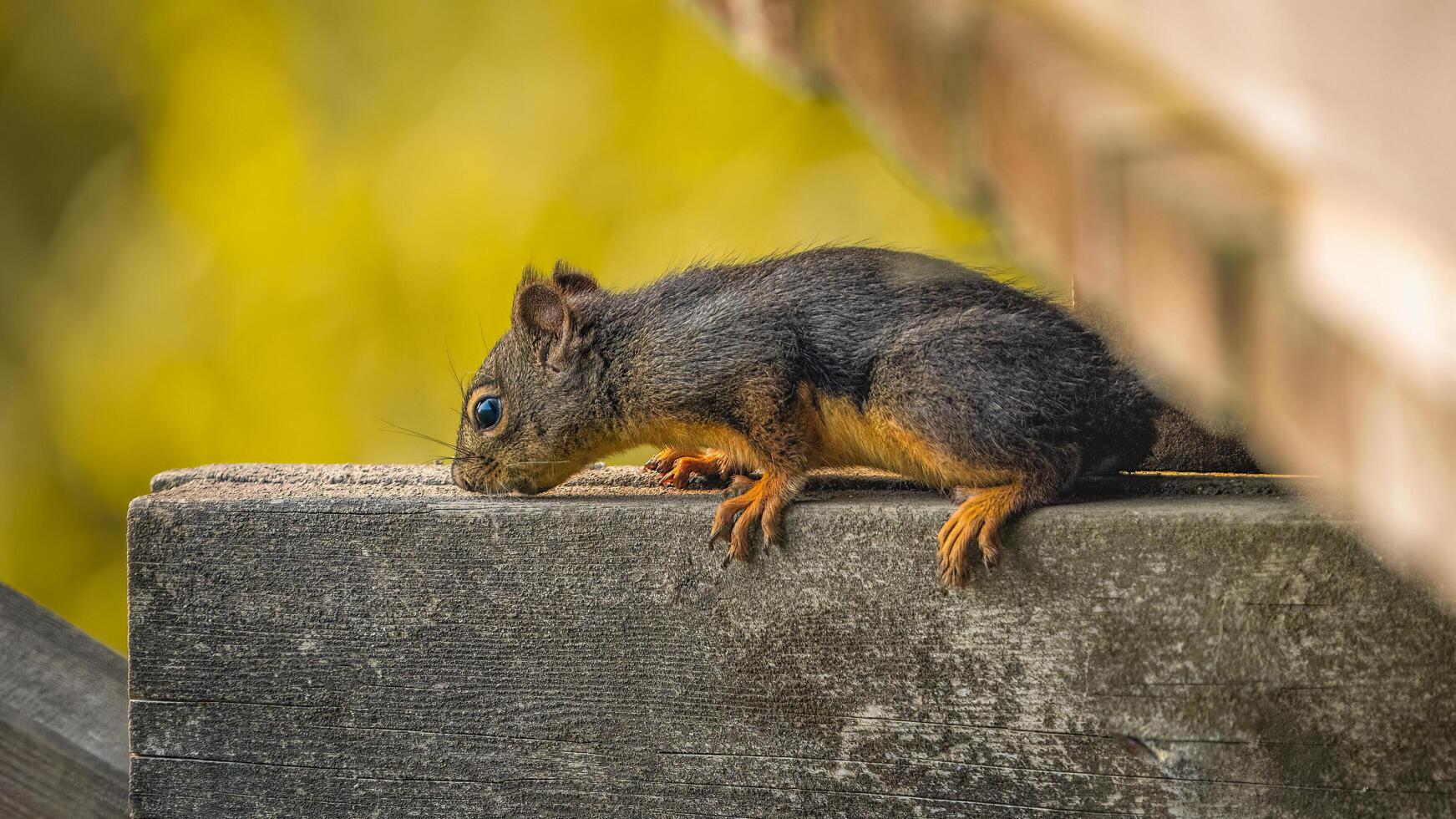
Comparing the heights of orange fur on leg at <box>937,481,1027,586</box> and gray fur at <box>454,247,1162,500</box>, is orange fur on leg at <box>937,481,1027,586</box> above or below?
below

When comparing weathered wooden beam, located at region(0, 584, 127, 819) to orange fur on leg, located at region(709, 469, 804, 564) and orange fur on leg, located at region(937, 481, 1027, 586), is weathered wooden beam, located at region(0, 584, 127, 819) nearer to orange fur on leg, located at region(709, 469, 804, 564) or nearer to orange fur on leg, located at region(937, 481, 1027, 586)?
orange fur on leg, located at region(709, 469, 804, 564)

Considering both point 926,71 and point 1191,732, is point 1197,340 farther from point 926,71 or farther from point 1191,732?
point 1191,732

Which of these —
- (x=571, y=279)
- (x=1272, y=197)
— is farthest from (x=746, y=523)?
(x=1272, y=197)

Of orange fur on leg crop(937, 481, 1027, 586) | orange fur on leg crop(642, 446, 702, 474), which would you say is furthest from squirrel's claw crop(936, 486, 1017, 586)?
orange fur on leg crop(642, 446, 702, 474)

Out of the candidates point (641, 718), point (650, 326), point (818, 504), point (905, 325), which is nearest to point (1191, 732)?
point (818, 504)

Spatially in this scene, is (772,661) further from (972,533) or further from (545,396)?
(545,396)

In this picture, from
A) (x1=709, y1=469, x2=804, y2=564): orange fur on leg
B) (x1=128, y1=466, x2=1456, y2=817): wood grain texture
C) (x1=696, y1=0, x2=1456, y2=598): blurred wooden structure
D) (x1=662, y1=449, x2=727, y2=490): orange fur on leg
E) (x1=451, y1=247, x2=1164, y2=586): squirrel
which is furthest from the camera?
(x1=662, y1=449, x2=727, y2=490): orange fur on leg
